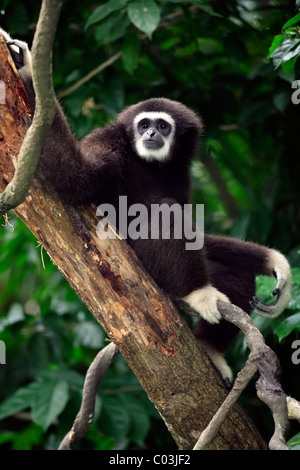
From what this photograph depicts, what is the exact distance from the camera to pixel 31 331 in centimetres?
627

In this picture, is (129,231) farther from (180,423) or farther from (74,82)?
(74,82)

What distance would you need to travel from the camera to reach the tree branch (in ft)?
7.50

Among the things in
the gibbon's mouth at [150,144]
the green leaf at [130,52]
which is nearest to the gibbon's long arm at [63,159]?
the gibbon's mouth at [150,144]

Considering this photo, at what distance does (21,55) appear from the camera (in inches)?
130

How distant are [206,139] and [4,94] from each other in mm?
3233

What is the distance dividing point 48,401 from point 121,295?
78.1 inches

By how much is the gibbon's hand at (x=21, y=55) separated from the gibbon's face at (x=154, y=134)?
140 cm

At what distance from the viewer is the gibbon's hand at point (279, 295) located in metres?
4.26

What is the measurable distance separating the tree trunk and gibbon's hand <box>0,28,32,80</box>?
56 millimetres

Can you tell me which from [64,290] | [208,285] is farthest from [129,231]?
[64,290]

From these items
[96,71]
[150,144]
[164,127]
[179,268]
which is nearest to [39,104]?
[179,268]

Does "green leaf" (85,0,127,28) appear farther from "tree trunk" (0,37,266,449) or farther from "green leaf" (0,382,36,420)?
"green leaf" (0,382,36,420)

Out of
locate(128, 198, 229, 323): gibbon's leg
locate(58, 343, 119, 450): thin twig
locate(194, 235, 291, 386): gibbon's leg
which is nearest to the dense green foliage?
locate(194, 235, 291, 386): gibbon's leg

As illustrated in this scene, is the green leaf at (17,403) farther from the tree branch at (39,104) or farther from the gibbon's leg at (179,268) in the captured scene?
the tree branch at (39,104)
